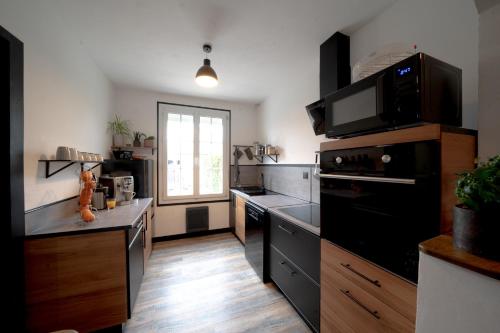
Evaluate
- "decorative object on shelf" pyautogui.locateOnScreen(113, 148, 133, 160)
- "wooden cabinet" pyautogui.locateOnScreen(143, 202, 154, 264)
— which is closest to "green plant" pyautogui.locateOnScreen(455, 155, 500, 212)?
"wooden cabinet" pyautogui.locateOnScreen(143, 202, 154, 264)

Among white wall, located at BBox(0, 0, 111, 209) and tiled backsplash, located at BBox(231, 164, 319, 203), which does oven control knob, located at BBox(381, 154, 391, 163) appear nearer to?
tiled backsplash, located at BBox(231, 164, 319, 203)

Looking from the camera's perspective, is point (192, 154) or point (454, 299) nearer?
point (454, 299)

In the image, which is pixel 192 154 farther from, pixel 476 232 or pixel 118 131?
pixel 476 232

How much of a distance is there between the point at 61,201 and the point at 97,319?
3.27 ft

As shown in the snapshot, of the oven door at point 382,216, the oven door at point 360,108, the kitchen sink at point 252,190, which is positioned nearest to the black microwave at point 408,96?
the oven door at point 360,108

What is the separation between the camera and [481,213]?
0.56 meters

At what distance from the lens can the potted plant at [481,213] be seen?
53 cm

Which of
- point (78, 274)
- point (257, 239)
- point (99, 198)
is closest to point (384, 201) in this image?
point (257, 239)

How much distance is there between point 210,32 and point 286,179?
199 cm

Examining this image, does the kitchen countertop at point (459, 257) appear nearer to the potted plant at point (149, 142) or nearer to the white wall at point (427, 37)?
the white wall at point (427, 37)

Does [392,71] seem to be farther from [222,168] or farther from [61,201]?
[222,168]

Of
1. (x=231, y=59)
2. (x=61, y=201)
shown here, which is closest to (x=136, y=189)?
(x=61, y=201)

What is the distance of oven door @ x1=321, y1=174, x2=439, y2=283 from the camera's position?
0.78 meters

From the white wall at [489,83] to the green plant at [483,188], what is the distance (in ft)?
1.63
